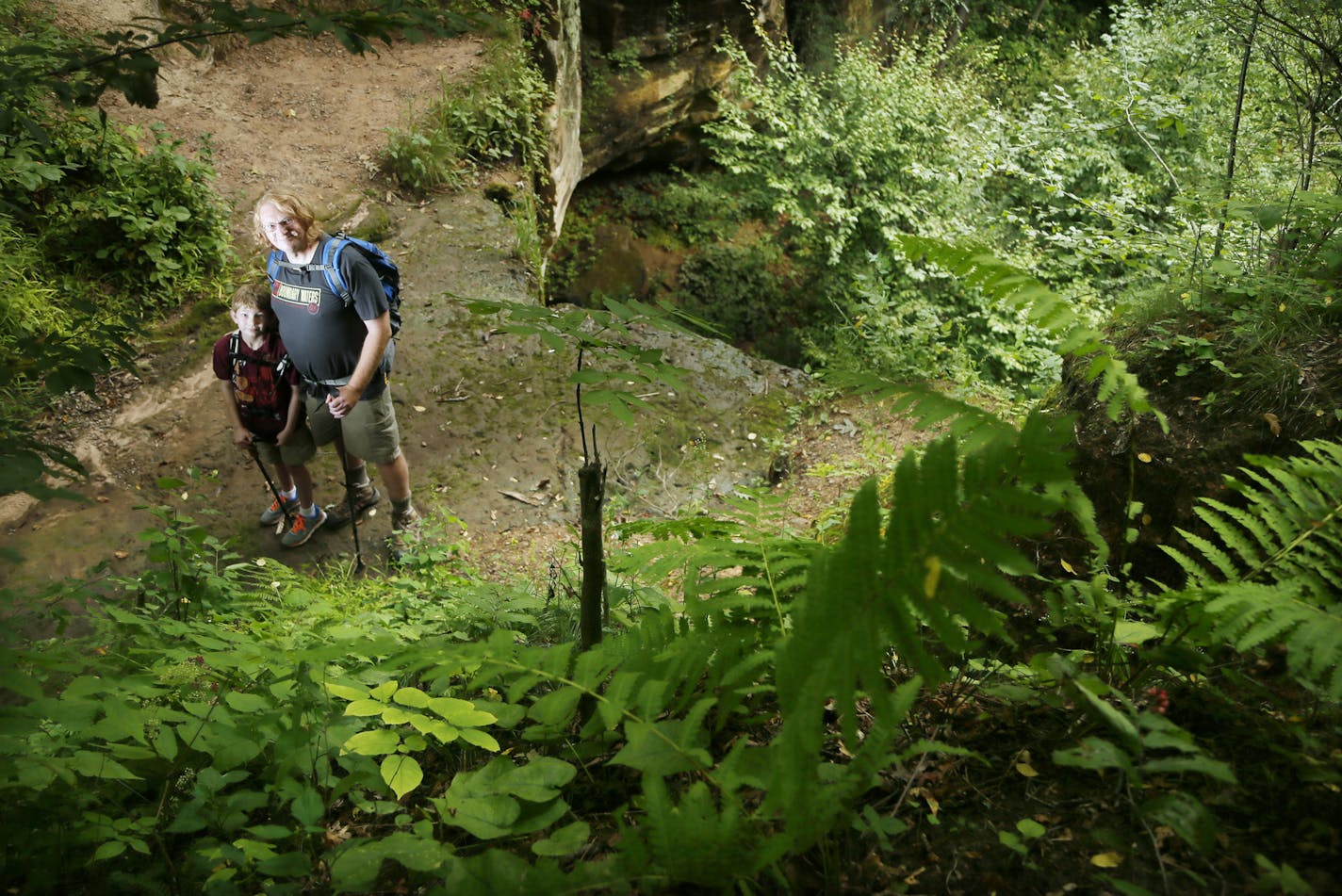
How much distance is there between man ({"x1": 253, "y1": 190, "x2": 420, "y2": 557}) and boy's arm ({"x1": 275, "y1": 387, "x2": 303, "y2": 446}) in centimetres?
6

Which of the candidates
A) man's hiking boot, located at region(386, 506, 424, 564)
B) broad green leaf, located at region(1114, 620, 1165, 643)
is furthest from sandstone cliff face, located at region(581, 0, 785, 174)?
broad green leaf, located at region(1114, 620, 1165, 643)

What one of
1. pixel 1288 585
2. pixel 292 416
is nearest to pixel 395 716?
pixel 1288 585

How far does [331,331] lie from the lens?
4016mm

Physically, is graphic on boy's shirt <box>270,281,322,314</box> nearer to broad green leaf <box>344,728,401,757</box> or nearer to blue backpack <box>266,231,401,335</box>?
blue backpack <box>266,231,401,335</box>

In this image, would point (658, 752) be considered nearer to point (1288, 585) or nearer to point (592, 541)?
point (592, 541)

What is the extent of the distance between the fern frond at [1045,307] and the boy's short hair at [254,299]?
361cm

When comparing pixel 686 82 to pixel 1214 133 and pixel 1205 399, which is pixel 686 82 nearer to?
pixel 1214 133

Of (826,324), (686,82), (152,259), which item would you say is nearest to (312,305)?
(152,259)

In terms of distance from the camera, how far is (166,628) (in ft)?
7.43

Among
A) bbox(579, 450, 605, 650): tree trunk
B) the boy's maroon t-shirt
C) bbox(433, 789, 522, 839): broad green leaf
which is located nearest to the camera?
bbox(433, 789, 522, 839): broad green leaf

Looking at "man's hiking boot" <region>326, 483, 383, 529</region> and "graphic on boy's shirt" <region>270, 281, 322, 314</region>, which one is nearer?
"graphic on boy's shirt" <region>270, 281, 322, 314</region>

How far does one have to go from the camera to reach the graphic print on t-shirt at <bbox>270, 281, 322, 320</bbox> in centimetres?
390

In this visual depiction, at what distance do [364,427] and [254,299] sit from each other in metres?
0.92

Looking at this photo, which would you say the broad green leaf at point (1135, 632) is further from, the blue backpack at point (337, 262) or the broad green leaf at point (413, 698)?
the blue backpack at point (337, 262)
